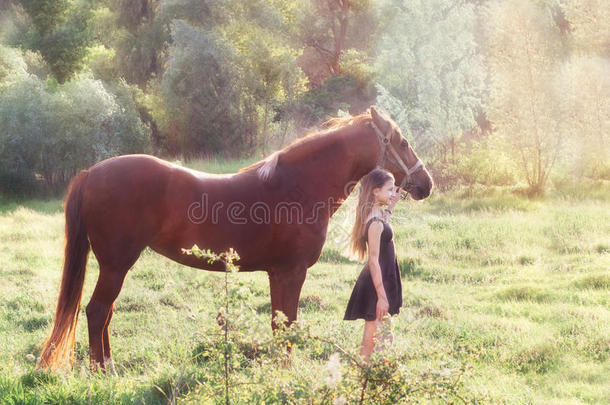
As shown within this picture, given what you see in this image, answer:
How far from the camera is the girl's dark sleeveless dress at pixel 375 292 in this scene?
5141 mm

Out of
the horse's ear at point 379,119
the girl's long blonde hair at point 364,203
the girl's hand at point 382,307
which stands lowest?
the girl's hand at point 382,307

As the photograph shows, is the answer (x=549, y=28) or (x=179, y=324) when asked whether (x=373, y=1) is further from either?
(x=179, y=324)

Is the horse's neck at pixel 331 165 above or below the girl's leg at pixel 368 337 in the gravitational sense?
above

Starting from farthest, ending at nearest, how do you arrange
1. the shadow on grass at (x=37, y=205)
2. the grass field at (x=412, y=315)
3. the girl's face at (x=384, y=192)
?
the shadow on grass at (x=37, y=205) < the girl's face at (x=384, y=192) < the grass field at (x=412, y=315)

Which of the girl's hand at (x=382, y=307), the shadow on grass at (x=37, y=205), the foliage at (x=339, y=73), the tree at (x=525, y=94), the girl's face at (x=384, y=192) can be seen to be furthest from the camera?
the foliage at (x=339, y=73)

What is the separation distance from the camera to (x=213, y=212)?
Result: 511 centimetres

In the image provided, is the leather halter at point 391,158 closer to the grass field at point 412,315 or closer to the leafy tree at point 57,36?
the grass field at point 412,315

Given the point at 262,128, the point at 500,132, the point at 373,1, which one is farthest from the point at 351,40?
the point at 500,132

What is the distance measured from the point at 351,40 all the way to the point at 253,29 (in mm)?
11870

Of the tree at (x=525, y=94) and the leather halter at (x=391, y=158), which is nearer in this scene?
the leather halter at (x=391, y=158)

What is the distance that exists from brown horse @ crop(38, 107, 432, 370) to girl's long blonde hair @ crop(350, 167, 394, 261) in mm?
177

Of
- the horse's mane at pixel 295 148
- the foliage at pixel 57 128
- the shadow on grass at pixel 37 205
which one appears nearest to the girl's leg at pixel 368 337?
the horse's mane at pixel 295 148

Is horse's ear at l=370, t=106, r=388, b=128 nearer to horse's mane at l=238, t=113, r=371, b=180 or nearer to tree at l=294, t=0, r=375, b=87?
horse's mane at l=238, t=113, r=371, b=180

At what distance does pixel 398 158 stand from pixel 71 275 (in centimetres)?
321
